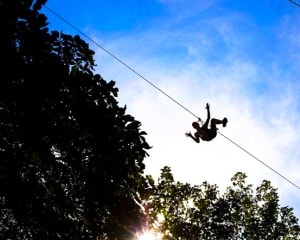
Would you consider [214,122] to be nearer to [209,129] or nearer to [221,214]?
[209,129]

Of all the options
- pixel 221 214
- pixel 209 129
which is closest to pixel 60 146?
pixel 209 129

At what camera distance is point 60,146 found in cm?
731

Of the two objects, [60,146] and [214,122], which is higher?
[214,122]

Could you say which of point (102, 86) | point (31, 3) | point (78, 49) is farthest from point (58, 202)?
point (31, 3)

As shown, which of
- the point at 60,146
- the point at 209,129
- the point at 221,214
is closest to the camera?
the point at 60,146

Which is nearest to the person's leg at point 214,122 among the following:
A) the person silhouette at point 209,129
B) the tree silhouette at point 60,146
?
the person silhouette at point 209,129

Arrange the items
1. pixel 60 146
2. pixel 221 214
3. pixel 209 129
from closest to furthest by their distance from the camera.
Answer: pixel 60 146 → pixel 209 129 → pixel 221 214

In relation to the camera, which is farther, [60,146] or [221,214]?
[221,214]

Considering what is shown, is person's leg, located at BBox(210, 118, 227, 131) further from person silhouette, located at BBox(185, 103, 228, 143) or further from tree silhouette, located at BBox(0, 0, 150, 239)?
tree silhouette, located at BBox(0, 0, 150, 239)

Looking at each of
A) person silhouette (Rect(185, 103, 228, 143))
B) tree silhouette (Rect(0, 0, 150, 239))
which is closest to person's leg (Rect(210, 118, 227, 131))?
person silhouette (Rect(185, 103, 228, 143))

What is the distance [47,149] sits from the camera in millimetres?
7051

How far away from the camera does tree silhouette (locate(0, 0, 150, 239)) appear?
6.77 m

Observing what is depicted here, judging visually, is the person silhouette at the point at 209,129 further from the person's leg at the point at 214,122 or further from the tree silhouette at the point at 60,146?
the tree silhouette at the point at 60,146

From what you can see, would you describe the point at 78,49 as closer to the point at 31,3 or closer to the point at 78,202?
the point at 31,3
